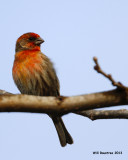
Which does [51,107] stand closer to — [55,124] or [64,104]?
[64,104]

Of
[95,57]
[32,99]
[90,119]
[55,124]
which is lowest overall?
[55,124]

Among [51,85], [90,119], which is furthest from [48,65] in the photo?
[90,119]

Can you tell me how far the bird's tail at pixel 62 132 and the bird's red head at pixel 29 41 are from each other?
2.07 meters

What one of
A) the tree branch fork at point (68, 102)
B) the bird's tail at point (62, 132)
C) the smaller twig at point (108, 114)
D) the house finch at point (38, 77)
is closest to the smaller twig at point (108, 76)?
the tree branch fork at point (68, 102)

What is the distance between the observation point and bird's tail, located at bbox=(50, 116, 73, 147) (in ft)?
20.7

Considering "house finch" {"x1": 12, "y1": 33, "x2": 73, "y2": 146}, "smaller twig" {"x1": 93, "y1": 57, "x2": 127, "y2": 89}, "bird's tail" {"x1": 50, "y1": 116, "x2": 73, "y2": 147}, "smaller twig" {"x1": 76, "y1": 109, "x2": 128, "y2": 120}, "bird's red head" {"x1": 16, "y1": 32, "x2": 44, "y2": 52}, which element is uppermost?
"bird's red head" {"x1": 16, "y1": 32, "x2": 44, "y2": 52}

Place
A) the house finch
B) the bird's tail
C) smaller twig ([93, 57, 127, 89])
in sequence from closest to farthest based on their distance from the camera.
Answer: smaller twig ([93, 57, 127, 89])
the house finch
the bird's tail

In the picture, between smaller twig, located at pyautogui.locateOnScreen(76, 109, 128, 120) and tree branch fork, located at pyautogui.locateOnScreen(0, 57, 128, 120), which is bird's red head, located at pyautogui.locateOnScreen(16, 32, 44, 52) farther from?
tree branch fork, located at pyautogui.locateOnScreen(0, 57, 128, 120)

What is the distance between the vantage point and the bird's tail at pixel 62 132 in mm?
6297

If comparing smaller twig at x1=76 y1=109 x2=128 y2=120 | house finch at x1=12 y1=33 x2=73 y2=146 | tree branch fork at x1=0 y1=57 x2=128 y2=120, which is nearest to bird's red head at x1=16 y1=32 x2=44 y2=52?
house finch at x1=12 y1=33 x2=73 y2=146

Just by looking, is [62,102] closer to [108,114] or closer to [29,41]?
[108,114]

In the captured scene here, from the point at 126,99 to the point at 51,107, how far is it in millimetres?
813

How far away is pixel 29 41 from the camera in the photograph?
7512 millimetres

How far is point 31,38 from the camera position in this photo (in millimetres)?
7582
